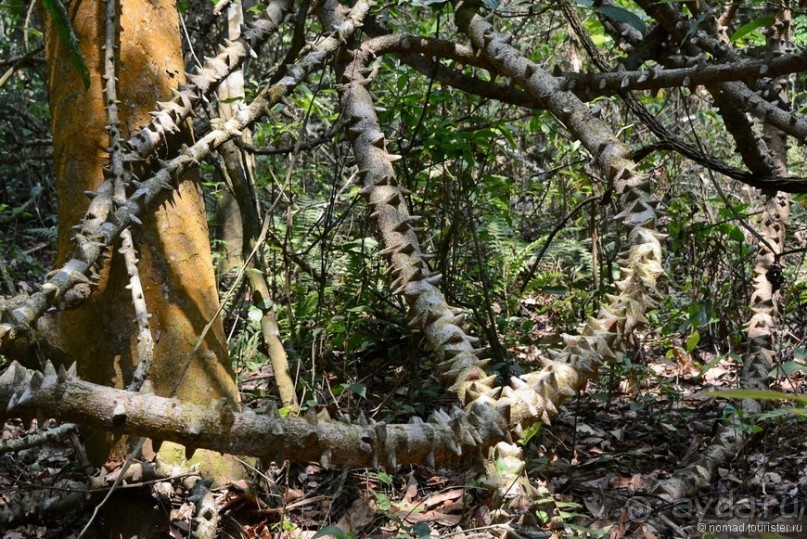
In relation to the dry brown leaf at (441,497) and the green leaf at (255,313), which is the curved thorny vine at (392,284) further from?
the green leaf at (255,313)

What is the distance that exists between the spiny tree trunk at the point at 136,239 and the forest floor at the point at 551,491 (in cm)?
37

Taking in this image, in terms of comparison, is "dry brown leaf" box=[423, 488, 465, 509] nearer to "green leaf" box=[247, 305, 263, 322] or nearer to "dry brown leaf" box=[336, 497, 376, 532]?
"dry brown leaf" box=[336, 497, 376, 532]

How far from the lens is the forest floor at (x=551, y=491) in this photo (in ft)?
7.87

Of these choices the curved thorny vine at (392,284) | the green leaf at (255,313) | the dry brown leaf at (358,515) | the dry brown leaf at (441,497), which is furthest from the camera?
the green leaf at (255,313)

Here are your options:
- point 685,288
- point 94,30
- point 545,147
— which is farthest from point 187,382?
point 545,147

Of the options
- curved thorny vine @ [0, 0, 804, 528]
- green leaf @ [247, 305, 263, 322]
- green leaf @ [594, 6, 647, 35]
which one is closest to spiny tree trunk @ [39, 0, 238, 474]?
curved thorny vine @ [0, 0, 804, 528]

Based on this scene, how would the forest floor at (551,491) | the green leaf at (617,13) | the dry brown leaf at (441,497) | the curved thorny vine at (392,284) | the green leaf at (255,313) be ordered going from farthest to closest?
1. the green leaf at (255,313)
2. the dry brown leaf at (441,497)
3. the green leaf at (617,13)
4. the forest floor at (551,491)
5. the curved thorny vine at (392,284)

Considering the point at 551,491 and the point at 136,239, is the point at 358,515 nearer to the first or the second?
the point at 551,491

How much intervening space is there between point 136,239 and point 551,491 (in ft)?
5.90

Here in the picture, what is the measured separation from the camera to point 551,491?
284 cm

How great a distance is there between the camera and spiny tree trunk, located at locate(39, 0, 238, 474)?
104 inches

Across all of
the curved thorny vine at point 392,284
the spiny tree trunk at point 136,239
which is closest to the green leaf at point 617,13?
the curved thorny vine at point 392,284

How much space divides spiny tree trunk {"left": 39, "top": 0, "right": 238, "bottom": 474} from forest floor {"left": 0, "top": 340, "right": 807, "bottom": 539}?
37 cm

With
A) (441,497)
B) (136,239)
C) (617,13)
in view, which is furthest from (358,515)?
(617,13)
